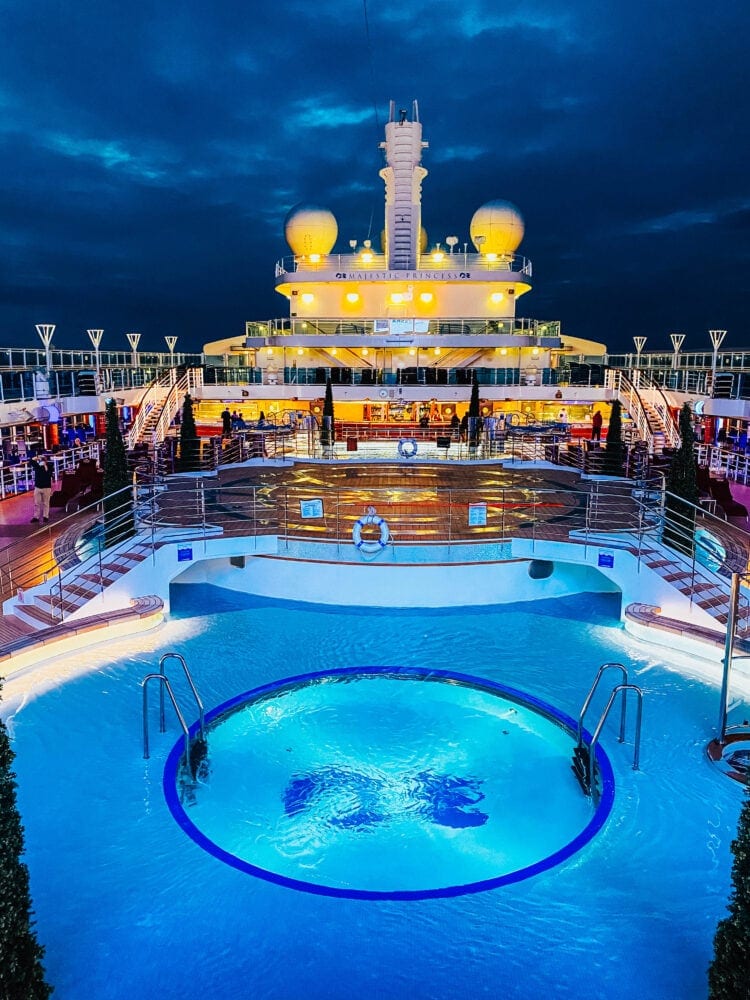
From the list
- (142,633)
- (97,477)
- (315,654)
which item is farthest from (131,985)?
(97,477)

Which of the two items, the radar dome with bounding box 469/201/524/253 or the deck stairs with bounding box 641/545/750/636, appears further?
the radar dome with bounding box 469/201/524/253

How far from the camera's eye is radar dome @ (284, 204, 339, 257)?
32438 mm

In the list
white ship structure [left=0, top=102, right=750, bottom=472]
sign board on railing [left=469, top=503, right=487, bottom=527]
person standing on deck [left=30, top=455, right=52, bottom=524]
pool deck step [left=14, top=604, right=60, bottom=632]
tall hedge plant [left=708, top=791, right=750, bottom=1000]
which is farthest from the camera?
white ship structure [left=0, top=102, right=750, bottom=472]

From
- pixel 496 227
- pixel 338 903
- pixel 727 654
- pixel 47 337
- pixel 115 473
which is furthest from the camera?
pixel 496 227

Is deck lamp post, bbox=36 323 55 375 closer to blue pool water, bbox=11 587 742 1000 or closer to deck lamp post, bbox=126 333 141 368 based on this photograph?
deck lamp post, bbox=126 333 141 368

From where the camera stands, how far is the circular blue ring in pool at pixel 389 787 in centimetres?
529

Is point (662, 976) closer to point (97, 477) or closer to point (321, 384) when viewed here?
point (97, 477)

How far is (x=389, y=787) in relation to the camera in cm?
621

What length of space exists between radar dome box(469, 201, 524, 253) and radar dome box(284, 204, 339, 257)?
6731 mm

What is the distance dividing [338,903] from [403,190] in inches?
1221

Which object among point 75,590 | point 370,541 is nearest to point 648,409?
point 370,541

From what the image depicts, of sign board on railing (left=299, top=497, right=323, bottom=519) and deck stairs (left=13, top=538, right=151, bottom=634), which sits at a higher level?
sign board on railing (left=299, top=497, right=323, bottom=519)

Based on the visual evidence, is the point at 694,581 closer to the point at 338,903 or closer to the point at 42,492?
the point at 338,903

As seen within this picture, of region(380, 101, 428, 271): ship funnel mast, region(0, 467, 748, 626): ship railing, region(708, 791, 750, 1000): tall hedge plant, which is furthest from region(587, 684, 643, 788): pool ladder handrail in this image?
region(380, 101, 428, 271): ship funnel mast
